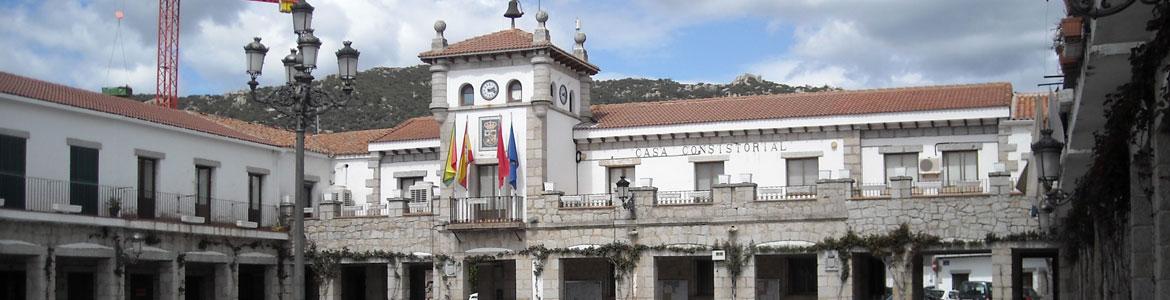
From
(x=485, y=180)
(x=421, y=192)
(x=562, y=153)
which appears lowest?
(x=421, y=192)

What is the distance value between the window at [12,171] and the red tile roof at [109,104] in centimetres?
109

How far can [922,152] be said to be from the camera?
112 feet

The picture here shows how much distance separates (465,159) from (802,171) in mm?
8680

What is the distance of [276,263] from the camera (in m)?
37.8

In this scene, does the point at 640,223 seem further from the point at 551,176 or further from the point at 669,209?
the point at 551,176

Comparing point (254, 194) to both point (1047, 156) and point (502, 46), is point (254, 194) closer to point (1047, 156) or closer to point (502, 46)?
point (502, 46)

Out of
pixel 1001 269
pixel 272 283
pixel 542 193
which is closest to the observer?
pixel 1001 269

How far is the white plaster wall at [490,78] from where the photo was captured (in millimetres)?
35875

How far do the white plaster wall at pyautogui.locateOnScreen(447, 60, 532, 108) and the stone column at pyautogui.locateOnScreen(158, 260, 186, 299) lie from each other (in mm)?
8164

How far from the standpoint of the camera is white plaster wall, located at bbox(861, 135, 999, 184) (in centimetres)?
3344

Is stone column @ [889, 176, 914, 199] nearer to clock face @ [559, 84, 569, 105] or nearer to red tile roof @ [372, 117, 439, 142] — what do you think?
clock face @ [559, 84, 569, 105]

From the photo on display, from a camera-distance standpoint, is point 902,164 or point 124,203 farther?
point 902,164

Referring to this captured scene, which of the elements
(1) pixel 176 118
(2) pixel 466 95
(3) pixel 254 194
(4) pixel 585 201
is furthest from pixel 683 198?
(1) pixel 176 118

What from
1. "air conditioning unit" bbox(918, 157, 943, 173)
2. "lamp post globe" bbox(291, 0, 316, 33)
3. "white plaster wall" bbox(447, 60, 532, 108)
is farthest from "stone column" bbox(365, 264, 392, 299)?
"lamp post globe" bbox(291, 0, 316, 33)
